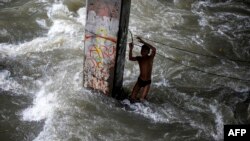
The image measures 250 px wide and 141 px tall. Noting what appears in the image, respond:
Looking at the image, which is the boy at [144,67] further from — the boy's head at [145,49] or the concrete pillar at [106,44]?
the concrete pillar at [106,44]

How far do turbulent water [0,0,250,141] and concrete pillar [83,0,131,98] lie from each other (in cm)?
41

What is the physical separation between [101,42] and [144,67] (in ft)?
3.42

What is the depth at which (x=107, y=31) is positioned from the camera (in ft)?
22.0

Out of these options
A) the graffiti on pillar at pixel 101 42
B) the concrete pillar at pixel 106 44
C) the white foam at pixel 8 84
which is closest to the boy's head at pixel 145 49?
the concrete pillar at pixel 106 44

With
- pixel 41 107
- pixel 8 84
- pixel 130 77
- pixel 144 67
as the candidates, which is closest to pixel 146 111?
pixel 144 67

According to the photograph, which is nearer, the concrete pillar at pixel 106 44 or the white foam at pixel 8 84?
the concrete pillar at pixel 106 44

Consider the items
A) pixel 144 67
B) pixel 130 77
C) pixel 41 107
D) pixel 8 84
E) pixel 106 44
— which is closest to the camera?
pixel 106 44

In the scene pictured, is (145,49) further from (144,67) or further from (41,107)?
(41,107)

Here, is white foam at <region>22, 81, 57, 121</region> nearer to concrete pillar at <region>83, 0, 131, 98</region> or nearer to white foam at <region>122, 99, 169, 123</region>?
concrete pillar at <region>83, 0, 131, 98</region>

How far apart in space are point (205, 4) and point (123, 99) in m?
7.11

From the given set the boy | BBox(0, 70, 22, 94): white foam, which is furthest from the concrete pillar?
BBox(0, 70, 22, 94): white foam

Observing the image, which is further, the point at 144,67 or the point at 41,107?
the point at 41,107

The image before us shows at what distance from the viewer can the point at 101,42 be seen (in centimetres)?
689

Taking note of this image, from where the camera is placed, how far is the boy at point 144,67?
22.6 feet
